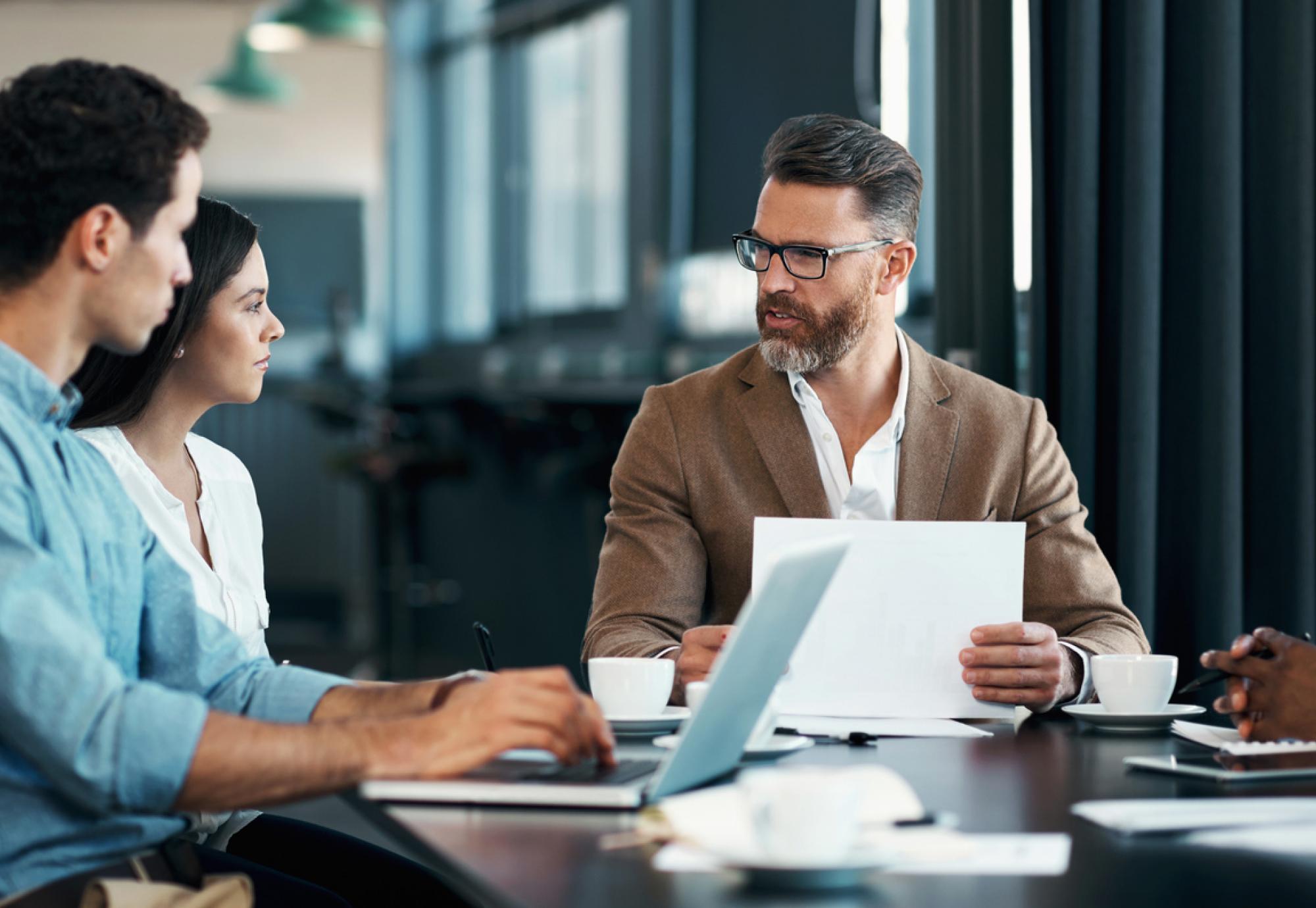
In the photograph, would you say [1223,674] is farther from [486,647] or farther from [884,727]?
[486,647]

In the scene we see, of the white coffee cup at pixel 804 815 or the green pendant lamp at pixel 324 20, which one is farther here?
the green pendant lamp at pixel 324 20

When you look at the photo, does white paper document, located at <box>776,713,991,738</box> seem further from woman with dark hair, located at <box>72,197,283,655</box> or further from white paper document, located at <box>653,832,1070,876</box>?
woman with dark hair, located at <box>72,197,283,655</box>

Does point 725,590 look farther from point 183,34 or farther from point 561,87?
point 183,34

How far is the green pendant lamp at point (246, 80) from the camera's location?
7.53m

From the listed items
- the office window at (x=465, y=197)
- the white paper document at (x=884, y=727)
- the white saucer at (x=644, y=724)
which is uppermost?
the office window at (x=465, y=197)

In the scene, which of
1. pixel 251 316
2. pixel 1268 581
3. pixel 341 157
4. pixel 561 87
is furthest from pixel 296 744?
pixel 341 157

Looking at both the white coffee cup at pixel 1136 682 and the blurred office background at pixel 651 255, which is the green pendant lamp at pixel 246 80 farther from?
the white coffee cup at pixel 1136 682

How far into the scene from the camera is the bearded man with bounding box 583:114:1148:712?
6.68 feet

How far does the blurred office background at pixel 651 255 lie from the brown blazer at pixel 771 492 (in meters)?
0.35

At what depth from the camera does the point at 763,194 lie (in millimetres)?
2154

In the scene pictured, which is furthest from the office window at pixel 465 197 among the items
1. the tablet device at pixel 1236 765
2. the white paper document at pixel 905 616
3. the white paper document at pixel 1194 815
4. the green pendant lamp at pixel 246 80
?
the white paper document at pixel 1194 815

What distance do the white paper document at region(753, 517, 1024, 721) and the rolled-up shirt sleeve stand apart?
0.67 meters

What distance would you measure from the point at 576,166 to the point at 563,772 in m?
5.16

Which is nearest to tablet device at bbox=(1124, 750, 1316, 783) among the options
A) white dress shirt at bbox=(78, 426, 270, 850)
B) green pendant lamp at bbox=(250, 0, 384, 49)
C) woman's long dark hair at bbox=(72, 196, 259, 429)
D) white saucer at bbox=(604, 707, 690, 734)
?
white saucer at bbox=(604, 707, 690, 734)
